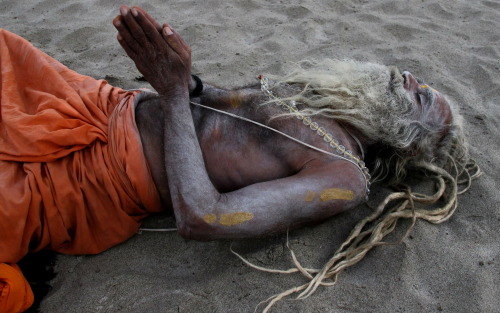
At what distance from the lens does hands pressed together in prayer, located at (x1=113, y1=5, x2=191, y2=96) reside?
68.1 inches

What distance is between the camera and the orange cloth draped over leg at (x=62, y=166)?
179 cm

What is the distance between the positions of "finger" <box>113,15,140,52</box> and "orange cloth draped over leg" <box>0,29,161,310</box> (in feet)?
1.12

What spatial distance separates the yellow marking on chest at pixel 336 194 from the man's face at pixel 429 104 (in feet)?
2.24

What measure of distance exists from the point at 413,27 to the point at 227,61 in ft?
5.75

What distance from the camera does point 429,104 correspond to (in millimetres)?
2199

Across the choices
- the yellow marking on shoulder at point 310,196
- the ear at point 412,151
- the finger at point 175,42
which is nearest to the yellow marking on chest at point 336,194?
the yellow marking on shoulder at point 310,196

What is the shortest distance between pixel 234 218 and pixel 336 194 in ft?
1.48

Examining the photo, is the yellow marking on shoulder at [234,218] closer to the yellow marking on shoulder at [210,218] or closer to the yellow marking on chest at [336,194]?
the yellow marking on shoulder at [210,218]

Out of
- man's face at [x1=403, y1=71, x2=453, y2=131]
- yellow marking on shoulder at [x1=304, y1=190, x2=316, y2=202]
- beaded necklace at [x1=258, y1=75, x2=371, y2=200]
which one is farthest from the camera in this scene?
man's face at [x1=403, y1=71, x2=453, y2=131]

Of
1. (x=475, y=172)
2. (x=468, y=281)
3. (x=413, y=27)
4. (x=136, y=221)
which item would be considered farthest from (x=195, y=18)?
(x=468, y=281)

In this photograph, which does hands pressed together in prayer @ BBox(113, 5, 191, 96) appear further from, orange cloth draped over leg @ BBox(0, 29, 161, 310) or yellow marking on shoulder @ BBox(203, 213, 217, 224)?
yellow marking on shoulder @ BBox(203, 213, 217, 224)

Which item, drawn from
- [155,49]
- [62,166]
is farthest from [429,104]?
[62,166]

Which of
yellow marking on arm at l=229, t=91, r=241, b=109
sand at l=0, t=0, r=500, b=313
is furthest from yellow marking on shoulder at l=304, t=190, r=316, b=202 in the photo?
yellow marking on arm at l=229, t=91, r=241, b=109

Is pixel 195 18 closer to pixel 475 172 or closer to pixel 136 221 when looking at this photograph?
pixel 136 221
